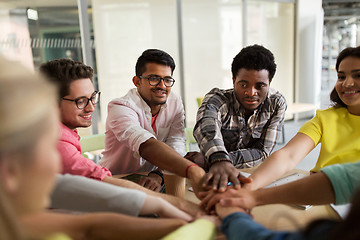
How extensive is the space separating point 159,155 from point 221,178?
36 cm

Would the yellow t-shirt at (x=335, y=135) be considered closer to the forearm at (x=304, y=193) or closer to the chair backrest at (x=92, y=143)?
the forearm at (x=304, y=193)

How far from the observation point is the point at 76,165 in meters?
1.18

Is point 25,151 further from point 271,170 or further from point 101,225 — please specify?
point 271,170

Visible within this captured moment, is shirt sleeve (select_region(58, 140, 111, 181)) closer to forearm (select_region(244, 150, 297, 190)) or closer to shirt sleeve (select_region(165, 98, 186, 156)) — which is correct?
forearm (select_region(244, 150, 297, 190))

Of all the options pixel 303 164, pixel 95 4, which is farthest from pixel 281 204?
pixel 95 4

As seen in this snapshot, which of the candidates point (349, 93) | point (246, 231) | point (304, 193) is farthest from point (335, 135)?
point (246, 231)

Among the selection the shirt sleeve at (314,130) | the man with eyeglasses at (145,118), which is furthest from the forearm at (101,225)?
the shirt sleeve at (314,130)

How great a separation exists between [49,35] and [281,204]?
160 inches

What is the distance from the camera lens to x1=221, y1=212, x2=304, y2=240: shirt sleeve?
0.62 m

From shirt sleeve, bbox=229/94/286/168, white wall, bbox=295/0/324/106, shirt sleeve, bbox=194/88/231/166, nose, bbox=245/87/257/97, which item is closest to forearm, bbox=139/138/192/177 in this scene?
shirt sleeve, bbox=194/88/231/166

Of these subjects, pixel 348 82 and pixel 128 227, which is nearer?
pixel 128 227

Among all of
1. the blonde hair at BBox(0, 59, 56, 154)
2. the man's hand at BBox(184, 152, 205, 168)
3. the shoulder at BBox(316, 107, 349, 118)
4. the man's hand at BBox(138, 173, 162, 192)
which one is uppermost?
the blonde hair at BBox(0, 59, 56, 154)

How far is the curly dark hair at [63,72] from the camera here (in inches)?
54.5

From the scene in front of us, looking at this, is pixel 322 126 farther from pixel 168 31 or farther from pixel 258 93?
pixel 168 31
